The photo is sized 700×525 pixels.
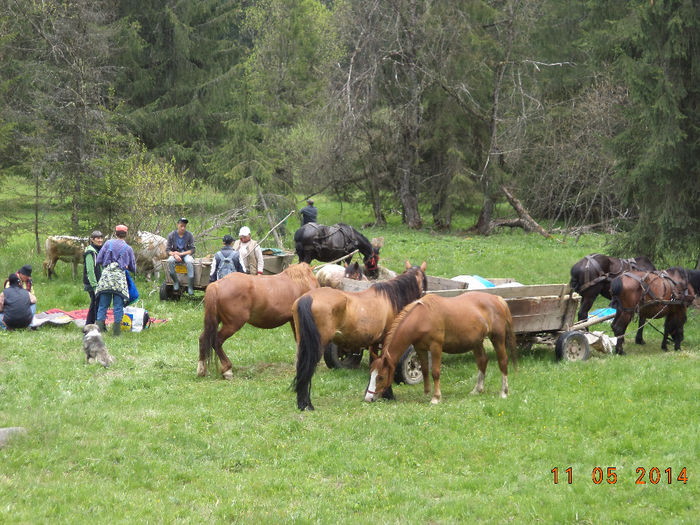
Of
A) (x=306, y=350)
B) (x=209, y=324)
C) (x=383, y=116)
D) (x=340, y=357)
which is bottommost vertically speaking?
(x=340, y=357)

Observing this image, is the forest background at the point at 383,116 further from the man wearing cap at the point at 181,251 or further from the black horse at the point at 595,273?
the man wearing cap at the point at 181,251

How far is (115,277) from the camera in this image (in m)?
12.9

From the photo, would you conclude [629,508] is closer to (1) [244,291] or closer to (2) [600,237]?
(1) [244,291]

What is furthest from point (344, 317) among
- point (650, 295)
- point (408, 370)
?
point (650, 295)

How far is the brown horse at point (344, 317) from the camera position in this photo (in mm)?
9172

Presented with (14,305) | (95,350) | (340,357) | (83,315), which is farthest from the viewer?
(83,315)

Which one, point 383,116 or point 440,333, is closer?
point 440,333

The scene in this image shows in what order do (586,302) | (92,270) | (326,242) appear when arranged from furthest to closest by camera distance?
(326,242)
(586,302)
(92,270)

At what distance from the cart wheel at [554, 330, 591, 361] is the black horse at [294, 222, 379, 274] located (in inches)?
235

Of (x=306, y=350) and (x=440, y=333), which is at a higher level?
(x=440, y=333)

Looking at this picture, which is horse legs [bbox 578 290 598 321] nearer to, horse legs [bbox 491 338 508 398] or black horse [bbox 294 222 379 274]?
horse legs [bbox 491 338 508 398]

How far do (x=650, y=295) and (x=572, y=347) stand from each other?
185cm

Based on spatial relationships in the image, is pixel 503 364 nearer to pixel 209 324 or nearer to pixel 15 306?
pixel 209 324

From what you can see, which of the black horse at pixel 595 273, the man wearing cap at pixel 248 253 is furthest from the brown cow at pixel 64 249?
the black horse at pixel 595 273
